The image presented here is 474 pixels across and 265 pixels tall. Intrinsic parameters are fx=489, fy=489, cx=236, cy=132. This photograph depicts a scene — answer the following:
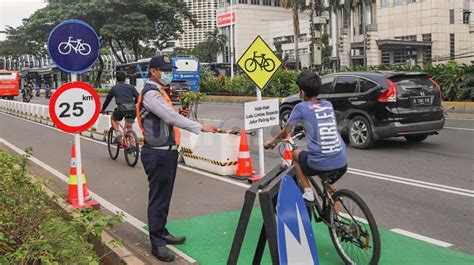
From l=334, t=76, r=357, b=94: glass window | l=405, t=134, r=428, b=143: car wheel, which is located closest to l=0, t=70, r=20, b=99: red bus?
l=334, t=76, r=357, b=94: glass window

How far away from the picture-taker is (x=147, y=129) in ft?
14.9

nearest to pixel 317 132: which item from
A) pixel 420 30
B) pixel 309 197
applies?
pixel 309 197

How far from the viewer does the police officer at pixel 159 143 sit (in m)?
4.45

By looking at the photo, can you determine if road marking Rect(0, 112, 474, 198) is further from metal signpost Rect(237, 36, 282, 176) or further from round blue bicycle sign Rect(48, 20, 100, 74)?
round blue bicycle sign Rect(48, 20, 100, 74)

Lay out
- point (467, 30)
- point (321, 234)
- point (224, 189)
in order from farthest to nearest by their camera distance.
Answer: point (467, 30), point (224, 189), point (321, 234)

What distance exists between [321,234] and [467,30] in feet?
193

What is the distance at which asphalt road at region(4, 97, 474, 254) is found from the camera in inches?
223

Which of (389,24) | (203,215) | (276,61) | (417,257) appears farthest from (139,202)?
(389,24)

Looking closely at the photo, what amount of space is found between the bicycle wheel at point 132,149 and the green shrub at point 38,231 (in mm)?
4495

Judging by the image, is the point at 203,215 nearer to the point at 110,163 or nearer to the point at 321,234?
the point at 321,234

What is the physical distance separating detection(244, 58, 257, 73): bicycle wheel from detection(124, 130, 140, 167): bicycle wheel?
118 inches

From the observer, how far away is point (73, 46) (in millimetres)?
6086

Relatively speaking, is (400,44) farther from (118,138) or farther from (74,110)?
(74,110)

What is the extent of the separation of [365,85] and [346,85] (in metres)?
0.58
